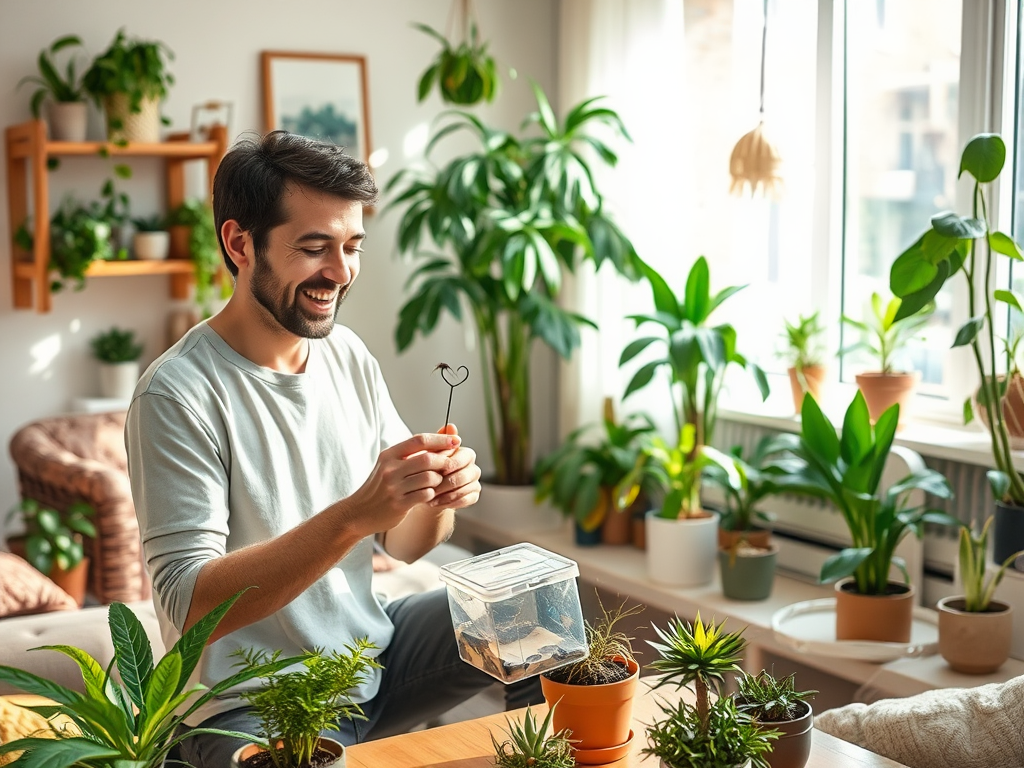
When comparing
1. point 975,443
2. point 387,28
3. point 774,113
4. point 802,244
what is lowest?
point 975,443

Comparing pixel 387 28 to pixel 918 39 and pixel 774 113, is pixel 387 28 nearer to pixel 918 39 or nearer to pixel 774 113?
pixel 774 113

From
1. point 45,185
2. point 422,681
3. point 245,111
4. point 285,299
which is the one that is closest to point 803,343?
point 422,681

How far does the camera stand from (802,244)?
345cm

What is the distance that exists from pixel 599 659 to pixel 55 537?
6.95ft

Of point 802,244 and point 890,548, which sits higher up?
point 802,244

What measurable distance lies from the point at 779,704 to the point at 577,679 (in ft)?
0.79

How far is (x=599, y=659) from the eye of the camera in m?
1.40

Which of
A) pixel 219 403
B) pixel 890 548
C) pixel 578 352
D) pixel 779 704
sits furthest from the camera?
pixel 578 352

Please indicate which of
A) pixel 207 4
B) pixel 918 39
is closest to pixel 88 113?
pixel 207 4

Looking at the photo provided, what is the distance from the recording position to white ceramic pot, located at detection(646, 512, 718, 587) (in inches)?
122

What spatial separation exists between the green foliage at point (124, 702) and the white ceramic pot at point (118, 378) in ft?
7.94

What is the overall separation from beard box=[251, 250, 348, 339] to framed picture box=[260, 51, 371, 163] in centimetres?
199

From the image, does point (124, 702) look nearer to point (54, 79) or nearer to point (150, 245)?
point (150, 245)

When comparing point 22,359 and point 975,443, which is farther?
point 22,359
